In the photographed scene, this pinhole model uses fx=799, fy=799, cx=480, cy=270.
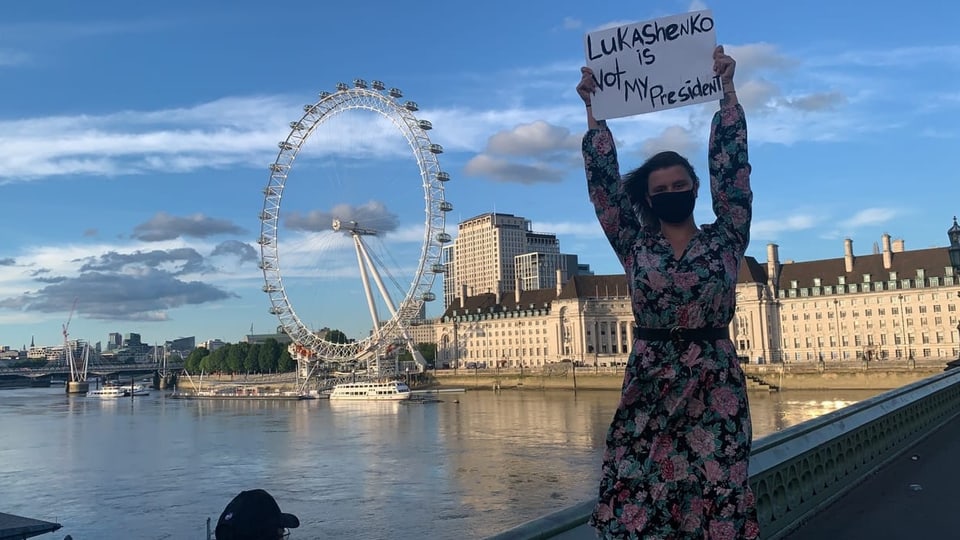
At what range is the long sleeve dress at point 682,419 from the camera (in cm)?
242

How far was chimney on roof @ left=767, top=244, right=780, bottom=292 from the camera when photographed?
9181cm

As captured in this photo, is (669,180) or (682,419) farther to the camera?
(669,180)

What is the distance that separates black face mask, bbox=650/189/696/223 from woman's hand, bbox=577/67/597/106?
19.8 inches

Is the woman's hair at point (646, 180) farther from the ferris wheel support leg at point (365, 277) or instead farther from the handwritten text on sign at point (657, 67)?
the ferris wheel support leg at point (365, 277)

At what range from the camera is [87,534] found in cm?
1922

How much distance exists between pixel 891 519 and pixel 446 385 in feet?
302

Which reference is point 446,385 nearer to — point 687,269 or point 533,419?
point 533,419

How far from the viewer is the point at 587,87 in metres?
2.92

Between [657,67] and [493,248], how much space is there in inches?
6543

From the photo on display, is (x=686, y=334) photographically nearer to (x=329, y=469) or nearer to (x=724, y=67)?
(x=724, y=67)

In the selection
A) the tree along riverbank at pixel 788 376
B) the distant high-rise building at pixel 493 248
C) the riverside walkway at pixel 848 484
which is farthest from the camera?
the distant high-rise building at pixel 493 248

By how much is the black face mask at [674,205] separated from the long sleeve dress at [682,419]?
92mm

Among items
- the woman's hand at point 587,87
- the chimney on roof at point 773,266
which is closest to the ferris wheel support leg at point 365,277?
the chimney on roof at point 773,266

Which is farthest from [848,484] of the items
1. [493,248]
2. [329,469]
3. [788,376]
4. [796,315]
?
[493,248]
